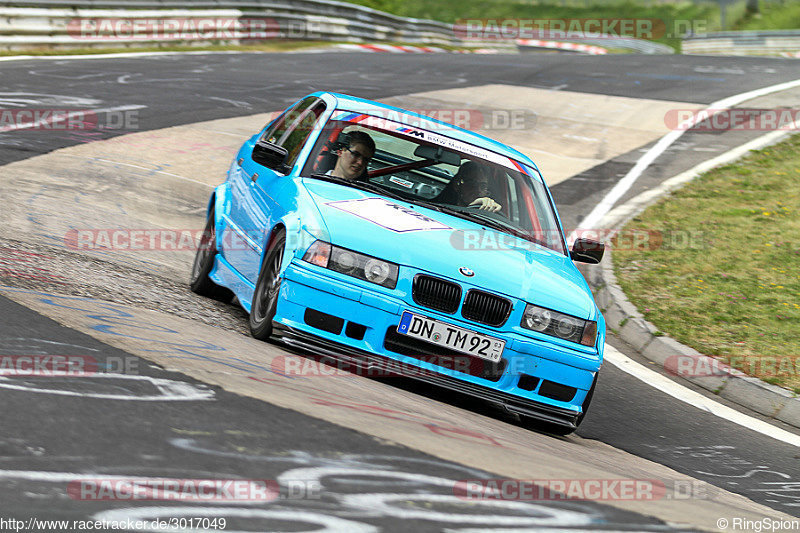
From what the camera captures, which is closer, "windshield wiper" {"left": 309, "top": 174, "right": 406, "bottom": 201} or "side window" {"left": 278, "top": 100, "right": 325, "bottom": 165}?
"windshield wiper" {"left": 309, "top": 174, "right": 406, "bottom": 201}

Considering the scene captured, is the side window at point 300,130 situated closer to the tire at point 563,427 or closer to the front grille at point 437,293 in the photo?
the front grille at point 437,293

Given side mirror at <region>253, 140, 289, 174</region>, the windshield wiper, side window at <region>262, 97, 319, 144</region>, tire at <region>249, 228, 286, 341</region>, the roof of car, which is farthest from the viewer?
side window at <region>262, 97, 319, 144</region>

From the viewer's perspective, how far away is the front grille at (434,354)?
5.55m

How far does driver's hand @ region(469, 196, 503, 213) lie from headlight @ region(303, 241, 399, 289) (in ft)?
4.61

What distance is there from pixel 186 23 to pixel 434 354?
889 inches

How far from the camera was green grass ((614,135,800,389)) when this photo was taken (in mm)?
8328

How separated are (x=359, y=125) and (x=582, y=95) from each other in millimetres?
15501

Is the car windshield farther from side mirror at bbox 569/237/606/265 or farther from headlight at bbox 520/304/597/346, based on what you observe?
headlight at bbox 520/304/597/346

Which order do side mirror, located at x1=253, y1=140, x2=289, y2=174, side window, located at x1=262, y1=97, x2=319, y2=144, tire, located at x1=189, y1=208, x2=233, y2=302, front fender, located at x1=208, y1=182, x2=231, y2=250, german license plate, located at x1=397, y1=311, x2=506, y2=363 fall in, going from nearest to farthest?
german license plate, located at x1=397, y1=311, x2=506, y2=363
side mirror, located at x1=253, y1=140, x2=289, y2=174
tire, located at x1=189, y1=208, x2=233, y2=302
front fender, located at x1=208, y1=182, x2=231, y2=250
side window, located at x1=262, y1=97, x2=319, y2=144

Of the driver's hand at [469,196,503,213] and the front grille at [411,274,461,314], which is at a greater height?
the driver's hand at [469,196,503,213]

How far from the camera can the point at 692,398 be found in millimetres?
7379

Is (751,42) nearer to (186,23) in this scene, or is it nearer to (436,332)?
(186,23)

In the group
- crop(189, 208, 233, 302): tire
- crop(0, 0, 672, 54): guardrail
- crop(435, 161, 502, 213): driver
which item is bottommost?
crop(189, 208, 233, 302): tire

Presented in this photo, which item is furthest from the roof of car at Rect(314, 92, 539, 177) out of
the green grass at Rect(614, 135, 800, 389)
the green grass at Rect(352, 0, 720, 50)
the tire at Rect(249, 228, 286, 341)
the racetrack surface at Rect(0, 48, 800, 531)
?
the green grass at Rect(352, 0, 720, 50)
